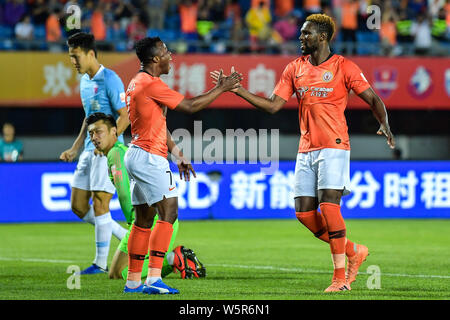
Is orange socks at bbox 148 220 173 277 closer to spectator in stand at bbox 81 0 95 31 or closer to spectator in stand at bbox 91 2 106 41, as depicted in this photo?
spectator in stand at bbox 81 0 95 31

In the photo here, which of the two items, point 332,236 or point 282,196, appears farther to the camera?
point 282,196

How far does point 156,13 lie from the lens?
21.9 metres

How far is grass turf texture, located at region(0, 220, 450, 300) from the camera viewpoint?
763 centimetres

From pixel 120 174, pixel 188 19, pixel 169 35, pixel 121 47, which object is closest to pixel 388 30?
pixel 188 19

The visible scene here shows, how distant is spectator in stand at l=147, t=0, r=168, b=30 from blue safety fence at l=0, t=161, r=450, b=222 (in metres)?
5.38

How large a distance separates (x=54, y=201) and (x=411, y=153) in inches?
445

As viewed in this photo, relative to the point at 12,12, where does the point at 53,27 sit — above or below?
below

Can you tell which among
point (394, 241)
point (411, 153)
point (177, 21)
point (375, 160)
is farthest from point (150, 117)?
point (411, 153)

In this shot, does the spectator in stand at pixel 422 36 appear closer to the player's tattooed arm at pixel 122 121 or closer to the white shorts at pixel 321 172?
the player's tattooed arm at pixel 122 121

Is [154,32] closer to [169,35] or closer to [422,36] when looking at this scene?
[169,35]

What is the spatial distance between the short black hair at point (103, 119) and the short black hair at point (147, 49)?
3.92 ft

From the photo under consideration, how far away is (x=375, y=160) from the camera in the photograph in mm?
18344

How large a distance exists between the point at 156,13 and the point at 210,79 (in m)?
2.00

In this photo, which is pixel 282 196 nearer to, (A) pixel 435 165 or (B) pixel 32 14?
(A) pixel 435 165
